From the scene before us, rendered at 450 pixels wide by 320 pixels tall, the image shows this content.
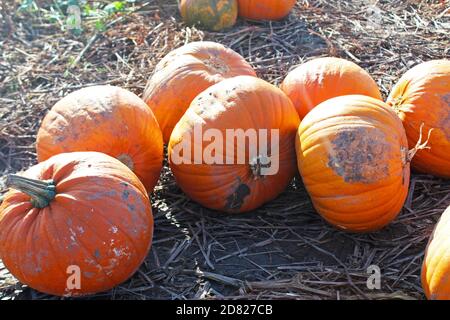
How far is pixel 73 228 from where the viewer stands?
2938 mm

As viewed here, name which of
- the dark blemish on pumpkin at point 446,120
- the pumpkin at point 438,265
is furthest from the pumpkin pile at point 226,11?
the pumpkin at point 438,265

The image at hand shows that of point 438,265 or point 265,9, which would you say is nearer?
point 438,265

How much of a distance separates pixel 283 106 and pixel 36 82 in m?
2.74

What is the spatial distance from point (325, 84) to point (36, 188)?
1.91 m

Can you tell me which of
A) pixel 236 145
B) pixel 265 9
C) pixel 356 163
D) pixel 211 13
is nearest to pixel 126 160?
pixel 236 145

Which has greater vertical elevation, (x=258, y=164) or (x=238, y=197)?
(x=258, y=164)

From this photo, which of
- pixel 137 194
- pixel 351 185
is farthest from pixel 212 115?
pixel 351 185

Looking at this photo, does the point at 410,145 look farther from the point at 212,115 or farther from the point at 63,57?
the point at 63,57

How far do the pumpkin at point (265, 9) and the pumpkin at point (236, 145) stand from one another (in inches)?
105

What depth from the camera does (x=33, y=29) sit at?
20.8 feet

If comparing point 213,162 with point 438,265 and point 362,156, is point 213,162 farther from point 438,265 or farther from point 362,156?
point 438,265

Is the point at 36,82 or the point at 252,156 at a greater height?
the point at 252,156

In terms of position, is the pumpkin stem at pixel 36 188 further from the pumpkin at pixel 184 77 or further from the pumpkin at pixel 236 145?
the pumpkin at pixel 184 77

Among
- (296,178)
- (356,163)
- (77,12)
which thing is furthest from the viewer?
(77,12)
